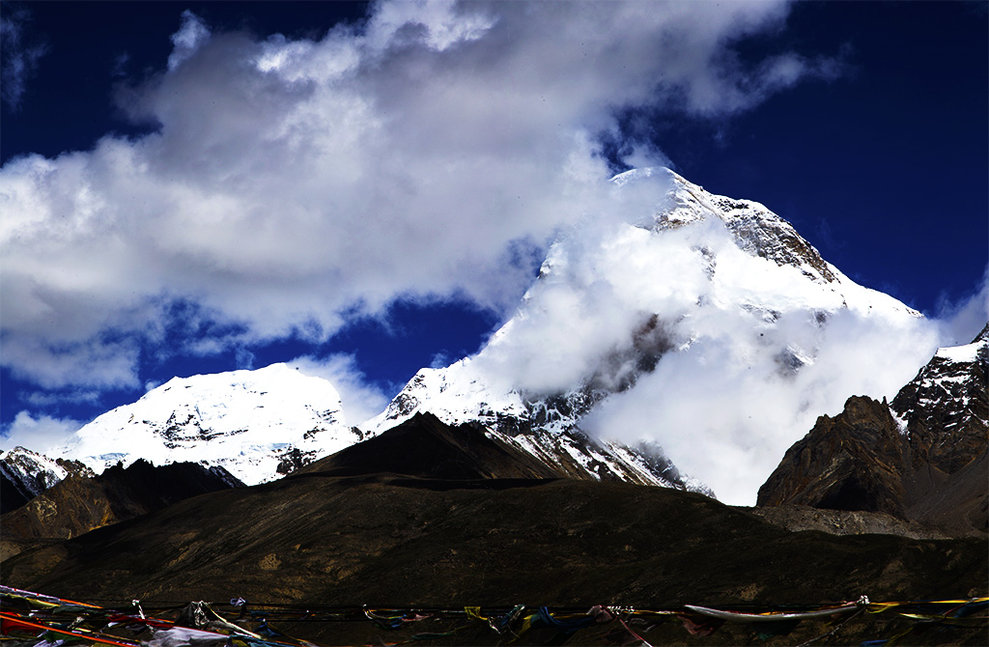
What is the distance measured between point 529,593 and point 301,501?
5621 cm

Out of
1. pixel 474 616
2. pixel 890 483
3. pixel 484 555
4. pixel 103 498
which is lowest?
pixel 474 616

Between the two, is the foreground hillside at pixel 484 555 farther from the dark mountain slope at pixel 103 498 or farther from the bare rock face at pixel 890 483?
the bare rock face at pixel 890 483

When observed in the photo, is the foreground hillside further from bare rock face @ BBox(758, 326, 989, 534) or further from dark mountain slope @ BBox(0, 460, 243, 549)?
bare rock face @ BBox(758, 326, 989, 534)

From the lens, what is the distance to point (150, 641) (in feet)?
84.4

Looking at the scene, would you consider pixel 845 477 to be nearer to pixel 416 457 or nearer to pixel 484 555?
pixel 416 457

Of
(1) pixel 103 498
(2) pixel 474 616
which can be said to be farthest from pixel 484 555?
(1) pixel 103 498

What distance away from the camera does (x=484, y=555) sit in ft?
217

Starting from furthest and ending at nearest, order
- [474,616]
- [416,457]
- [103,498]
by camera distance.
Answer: [103,498], [416,457], [474,616]

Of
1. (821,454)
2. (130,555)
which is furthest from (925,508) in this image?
(130,555)

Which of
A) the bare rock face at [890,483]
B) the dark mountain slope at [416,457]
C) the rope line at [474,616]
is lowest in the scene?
the rope line at [474,616]

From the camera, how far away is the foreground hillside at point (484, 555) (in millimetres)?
35031

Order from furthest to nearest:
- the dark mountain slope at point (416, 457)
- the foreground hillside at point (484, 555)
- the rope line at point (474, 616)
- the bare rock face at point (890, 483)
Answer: the dark mountain slope at point (416, 457)
the bare rock face at point (890, 483)
the foreground hillside at point (484, 555)
the rope line at point (474, 616)

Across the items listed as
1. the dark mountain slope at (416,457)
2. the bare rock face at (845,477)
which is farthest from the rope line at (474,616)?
the bare rock face at (845,477)

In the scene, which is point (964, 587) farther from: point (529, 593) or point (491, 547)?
point (491, 547)
